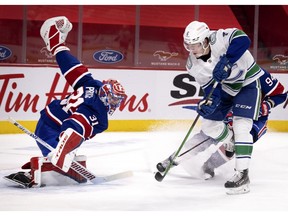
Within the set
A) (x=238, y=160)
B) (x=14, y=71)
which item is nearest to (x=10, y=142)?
(x=14, y=71)

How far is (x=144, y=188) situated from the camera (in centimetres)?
345

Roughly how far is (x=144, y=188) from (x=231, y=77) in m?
0.70

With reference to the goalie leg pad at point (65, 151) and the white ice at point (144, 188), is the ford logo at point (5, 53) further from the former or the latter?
the goalie leg pad at point (65, 151)

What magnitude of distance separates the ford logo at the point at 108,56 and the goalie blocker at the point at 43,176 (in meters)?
3.94

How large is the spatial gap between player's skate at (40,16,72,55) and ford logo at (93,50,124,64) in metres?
3.71

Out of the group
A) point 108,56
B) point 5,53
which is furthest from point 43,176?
point 108,56

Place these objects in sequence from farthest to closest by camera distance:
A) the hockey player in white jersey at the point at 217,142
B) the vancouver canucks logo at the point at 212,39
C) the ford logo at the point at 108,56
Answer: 1. the ford logo at the point at 108,56
2. the hockey player in white jersey at the point at 217,142
3. the vancouver canucks logo at the point at 212,39

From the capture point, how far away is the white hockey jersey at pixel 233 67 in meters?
3.35

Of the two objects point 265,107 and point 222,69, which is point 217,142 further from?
point 222,69

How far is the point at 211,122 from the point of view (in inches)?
141

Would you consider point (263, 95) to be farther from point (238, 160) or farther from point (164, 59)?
point (164, 59)

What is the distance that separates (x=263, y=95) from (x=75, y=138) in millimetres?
1162

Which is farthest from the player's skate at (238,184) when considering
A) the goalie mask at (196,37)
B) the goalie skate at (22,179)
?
the goalie skate at (22,179)

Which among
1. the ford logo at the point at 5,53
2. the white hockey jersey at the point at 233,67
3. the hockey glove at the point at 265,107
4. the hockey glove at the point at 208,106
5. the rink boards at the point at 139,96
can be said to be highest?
the white hockey jersey at the point at 233,67
